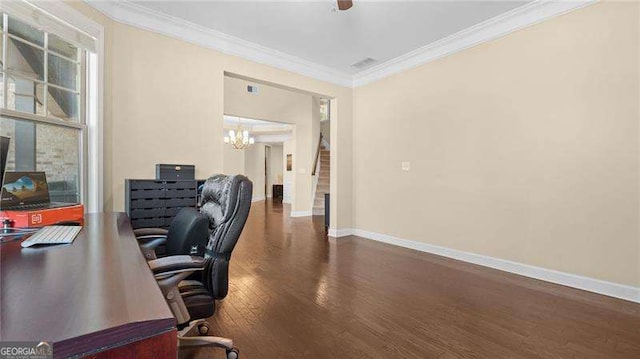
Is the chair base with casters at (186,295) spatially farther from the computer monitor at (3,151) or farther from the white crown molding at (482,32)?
the white crown molding at (482,32)

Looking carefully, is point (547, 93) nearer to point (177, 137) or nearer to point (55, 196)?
point (177, 137)

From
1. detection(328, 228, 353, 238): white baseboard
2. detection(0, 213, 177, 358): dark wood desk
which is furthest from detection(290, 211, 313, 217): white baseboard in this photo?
detection(0, 213, 177, 358): dark wood desk

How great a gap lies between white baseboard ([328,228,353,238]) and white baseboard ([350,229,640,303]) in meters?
0.81

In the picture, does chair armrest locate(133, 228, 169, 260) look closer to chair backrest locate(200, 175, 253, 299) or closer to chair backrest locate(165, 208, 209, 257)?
chair backrest locate(165, 208, 209, 257)

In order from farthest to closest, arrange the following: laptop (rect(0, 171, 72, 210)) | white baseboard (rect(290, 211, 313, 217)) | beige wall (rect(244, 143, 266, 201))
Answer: beige wall (rect(244, 143, 266, 201)), white baseboard (rect(290, 211, 313, 217)), laptop (rect(0, 171, 72, 210))

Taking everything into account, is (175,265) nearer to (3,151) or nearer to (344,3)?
(3,151)

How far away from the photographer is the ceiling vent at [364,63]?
4.52m

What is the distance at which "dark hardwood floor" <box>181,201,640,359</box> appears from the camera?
6.05 ft

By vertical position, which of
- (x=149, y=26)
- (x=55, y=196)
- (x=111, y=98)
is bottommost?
(x=55, y=196)

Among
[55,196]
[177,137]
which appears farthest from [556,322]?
[55,196]

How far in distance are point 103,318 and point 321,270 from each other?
286 cm

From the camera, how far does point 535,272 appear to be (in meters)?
3.11

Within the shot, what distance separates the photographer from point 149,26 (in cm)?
318

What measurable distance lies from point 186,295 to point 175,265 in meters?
0.30
